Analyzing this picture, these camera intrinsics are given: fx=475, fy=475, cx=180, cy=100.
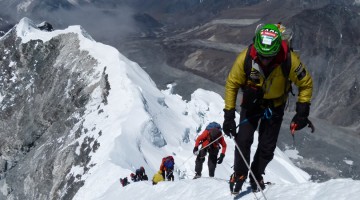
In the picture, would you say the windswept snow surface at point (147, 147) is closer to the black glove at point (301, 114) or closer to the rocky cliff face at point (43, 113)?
the rocky cliff face at point (43, 113)

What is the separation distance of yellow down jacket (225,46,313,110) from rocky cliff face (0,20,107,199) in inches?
738

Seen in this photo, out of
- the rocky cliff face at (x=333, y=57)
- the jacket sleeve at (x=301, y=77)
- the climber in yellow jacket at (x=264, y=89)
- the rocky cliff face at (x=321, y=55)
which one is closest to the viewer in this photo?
the climber in yellow jacket at (x=264, y=89)

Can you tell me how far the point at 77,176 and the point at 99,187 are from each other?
427cm

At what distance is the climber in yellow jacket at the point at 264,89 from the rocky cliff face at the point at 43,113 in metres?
18.2

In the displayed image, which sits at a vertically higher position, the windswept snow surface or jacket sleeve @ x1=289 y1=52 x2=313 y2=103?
jacket sleeve @ x1=289 y1=52 x2=313 y2=103

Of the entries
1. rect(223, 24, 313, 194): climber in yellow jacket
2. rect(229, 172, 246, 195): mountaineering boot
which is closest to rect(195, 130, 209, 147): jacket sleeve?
rect(229, 172, 246, 195): mountaineering boot

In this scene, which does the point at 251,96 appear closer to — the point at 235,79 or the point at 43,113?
the point at 235,79

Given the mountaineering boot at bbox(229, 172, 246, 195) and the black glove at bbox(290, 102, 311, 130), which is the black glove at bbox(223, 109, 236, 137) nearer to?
the black glove at bbox(290, 102, 311, 130)

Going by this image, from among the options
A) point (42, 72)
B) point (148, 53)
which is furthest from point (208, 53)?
point (42, 72)

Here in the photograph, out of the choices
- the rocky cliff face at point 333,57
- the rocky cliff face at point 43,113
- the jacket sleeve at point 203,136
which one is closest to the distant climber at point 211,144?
the jacket sleeve at point 203,136

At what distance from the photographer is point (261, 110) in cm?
920

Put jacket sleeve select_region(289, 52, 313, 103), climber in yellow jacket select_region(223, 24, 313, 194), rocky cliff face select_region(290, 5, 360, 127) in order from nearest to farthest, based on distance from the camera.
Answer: climber in yellow jacket select_region(223, 24, 313, 194) < jacket sleeve select_region(289, 52, 313, 103) < rocky cliff face select_region(290, 5, 360, 127)

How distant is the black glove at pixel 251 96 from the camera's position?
880cm

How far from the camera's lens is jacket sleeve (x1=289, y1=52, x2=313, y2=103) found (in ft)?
27.7
